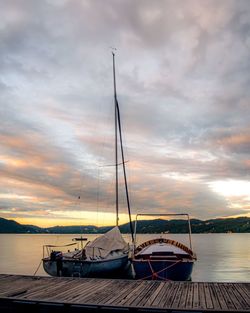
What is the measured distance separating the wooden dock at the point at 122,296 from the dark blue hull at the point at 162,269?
5.27 m

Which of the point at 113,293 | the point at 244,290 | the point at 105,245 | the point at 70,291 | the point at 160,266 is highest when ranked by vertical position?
the point at 105,245

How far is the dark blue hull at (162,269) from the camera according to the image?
76.1 feet

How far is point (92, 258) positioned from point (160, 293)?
36.4 feet

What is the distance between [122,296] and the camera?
49.3 feet

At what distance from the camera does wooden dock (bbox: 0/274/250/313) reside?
44.0 ft

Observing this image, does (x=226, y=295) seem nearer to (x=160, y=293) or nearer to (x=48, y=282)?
(x=160, y=293)

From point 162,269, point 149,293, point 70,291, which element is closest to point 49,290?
point 70,291

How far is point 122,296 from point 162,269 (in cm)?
872

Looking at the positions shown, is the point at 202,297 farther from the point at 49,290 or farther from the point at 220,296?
the point at 49,290

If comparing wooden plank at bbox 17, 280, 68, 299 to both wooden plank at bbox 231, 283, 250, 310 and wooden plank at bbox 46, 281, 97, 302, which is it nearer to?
wooden plank at bbox 46, 281, 97, 302

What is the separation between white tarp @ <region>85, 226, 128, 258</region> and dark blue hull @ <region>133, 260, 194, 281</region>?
4093mm

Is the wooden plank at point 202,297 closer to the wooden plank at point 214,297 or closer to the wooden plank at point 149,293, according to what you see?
the wooden plank at point 214,297

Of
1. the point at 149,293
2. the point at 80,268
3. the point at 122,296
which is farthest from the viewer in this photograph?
the point at 80,268

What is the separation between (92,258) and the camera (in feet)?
84.8
